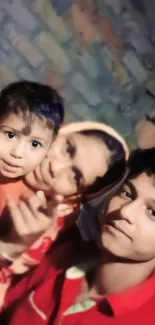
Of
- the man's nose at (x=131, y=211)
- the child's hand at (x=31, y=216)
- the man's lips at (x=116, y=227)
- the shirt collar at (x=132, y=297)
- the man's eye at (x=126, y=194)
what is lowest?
the shirt collar at (x=132, y=297)

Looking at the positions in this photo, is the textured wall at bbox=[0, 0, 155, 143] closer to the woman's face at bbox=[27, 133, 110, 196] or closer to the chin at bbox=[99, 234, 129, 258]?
the woman's face at bbox=[27, 133, 110, 196]

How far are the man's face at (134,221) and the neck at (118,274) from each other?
0.01m

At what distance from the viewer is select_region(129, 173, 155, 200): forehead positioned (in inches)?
29.9

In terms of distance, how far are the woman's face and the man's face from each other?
49mm

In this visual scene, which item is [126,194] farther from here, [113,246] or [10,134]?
[10,134]

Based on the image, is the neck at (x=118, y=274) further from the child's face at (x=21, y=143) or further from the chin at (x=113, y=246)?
the child's face at (x=21, y=143)

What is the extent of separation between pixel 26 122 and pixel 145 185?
0.18 meters

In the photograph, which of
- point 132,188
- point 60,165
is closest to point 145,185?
point 132,188

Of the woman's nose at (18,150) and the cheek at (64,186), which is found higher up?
the woman's nose at (18,150)

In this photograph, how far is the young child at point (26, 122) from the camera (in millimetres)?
775

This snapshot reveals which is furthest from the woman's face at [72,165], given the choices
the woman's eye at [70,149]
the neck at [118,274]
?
the neck at [118,274]

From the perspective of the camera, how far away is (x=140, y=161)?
0.78 meters

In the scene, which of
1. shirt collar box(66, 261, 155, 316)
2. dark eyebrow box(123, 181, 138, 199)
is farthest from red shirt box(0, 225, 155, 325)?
dark eyebrow box(123, 181, 138, 199)

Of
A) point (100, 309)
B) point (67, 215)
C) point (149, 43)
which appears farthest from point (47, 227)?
point (149, 43)
